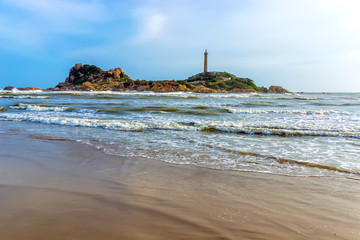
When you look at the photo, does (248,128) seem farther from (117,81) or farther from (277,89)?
(277,89)

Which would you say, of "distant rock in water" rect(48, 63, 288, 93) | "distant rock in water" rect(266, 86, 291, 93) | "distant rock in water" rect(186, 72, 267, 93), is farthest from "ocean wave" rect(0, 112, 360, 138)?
"distant rock in water" rect(266, 86, 291, 93)

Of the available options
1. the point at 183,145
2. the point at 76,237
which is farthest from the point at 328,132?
the point at 76,237

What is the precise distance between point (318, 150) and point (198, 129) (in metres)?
3.91

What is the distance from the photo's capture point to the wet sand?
216 cm

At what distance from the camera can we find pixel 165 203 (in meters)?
2.76

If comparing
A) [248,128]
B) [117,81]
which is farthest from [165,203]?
[117,81]

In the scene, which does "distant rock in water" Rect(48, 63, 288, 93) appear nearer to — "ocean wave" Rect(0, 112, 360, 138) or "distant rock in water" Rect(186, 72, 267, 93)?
"distant rock in water" Rect(186, 72, 267, 93)

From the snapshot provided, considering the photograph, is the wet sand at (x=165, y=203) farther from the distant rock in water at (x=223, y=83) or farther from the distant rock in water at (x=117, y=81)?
the distant rock in water at (x=223, y=83)

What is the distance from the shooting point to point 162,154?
16.9 feet

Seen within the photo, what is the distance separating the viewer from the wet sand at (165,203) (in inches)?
85.0

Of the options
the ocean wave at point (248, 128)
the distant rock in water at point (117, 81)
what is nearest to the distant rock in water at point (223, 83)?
the distant rock in water at point (117, 81)

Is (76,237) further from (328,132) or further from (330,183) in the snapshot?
(328,132)

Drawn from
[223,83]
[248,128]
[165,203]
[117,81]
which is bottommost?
[165,203]

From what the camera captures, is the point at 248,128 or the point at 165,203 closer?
the point at 165,203
